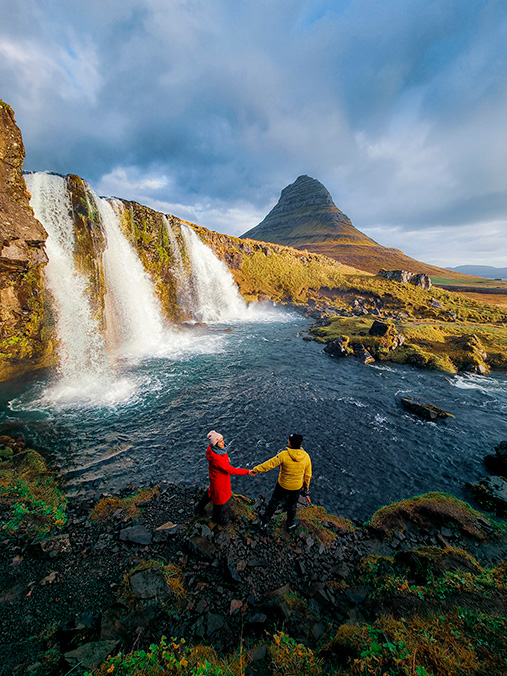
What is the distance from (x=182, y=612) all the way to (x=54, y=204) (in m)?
25.8

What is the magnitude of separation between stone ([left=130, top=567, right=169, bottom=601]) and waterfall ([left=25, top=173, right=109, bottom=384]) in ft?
53.9

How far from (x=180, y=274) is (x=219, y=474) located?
117ft

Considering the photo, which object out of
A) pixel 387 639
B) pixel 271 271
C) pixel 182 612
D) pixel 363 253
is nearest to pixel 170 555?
pixel 182 612

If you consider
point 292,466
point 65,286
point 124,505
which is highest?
point 65,286

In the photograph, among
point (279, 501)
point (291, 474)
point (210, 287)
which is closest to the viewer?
point (291, 474)

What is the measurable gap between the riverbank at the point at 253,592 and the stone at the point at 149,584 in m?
0.02

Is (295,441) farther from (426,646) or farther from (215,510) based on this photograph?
(426,646)

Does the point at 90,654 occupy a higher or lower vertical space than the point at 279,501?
higher

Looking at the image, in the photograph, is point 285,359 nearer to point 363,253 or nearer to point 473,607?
point 473,607

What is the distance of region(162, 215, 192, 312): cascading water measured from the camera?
37.3 meters

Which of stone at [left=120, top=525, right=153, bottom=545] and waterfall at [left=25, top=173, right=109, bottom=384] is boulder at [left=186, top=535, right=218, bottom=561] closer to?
stone at [left=120, top=525, right=153, bottom=545]

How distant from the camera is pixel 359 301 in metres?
54.7

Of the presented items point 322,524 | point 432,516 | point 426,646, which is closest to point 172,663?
point 426,646

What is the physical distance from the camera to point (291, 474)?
723 cm
